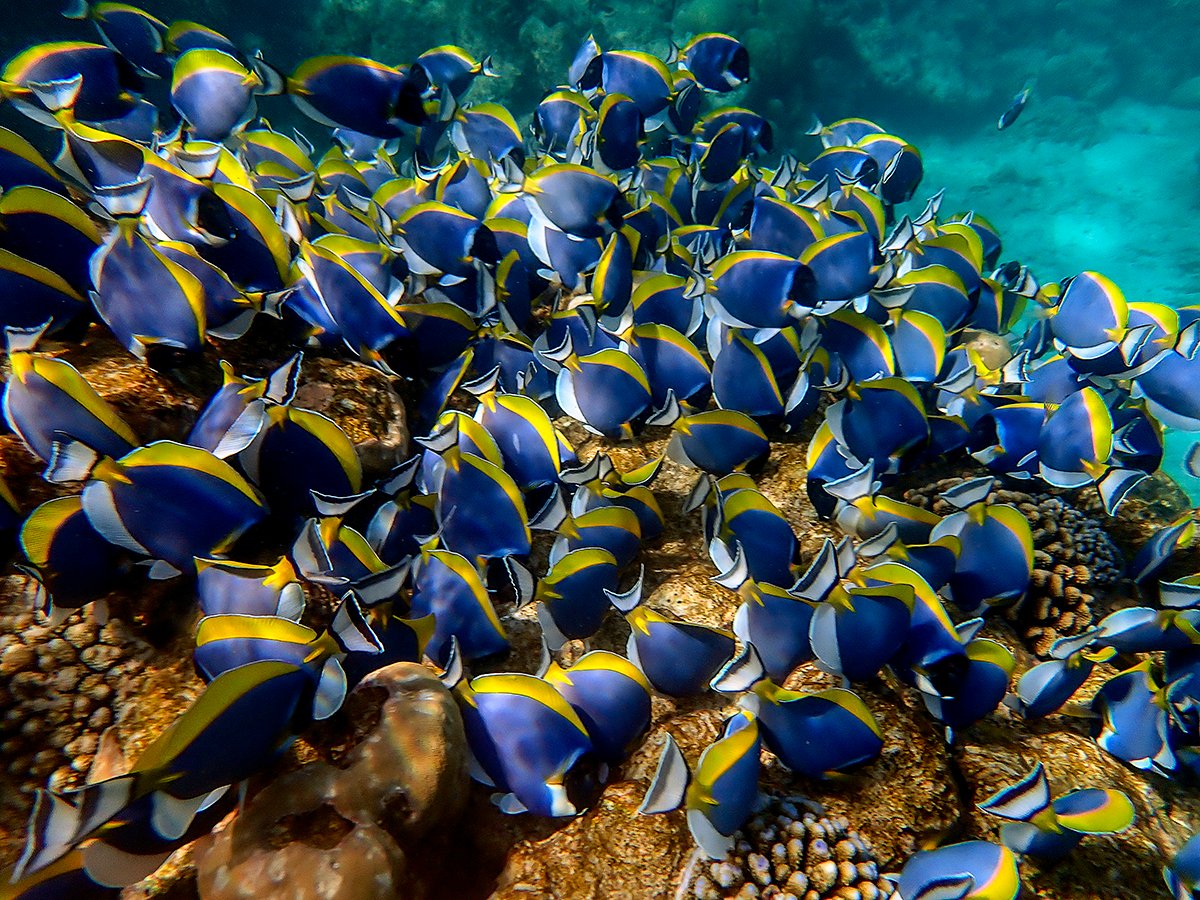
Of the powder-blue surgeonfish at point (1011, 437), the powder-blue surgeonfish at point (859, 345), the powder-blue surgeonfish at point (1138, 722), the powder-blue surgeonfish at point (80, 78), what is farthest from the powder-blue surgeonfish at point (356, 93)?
the powder-blue surgeonfish at point (1138, 722)

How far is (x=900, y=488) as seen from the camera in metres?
2.72

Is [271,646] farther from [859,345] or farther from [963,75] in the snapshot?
[963,75]

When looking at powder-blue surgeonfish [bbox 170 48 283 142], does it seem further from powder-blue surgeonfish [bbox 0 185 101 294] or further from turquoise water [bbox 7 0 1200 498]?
turquoise water [bbox 7 0 1200 498]

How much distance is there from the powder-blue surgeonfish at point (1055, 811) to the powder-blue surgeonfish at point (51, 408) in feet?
8.04

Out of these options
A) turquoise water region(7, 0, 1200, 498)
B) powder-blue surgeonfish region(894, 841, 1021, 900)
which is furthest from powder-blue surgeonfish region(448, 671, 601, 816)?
turquoise water region(7, 0, 1200, 498)

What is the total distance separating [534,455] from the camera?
2.09 meters

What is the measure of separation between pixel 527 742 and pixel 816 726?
74 cm

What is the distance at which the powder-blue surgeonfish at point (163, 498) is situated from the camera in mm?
1368

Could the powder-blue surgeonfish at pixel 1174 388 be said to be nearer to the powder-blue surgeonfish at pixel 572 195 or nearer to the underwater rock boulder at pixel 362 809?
the powder-blue surgeonfish at pixel 572 195

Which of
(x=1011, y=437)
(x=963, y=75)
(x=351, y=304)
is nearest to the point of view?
(x=351, y=304)

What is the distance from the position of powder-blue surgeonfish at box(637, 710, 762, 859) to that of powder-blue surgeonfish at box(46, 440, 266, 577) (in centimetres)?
121

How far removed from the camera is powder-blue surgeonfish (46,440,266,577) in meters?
1.37

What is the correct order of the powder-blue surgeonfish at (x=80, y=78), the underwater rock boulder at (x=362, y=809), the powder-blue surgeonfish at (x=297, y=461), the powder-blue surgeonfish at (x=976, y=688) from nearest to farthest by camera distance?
the underwater rock boulder at (x=362, y=809), the powder-blue surgeonfish at (x=297, y=461), the powder-blue surgeonfish at (x=976, y=688), the powder-blue surgeonfish at (x=80, y=78)

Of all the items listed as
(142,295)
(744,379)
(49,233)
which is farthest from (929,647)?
(49,233)
